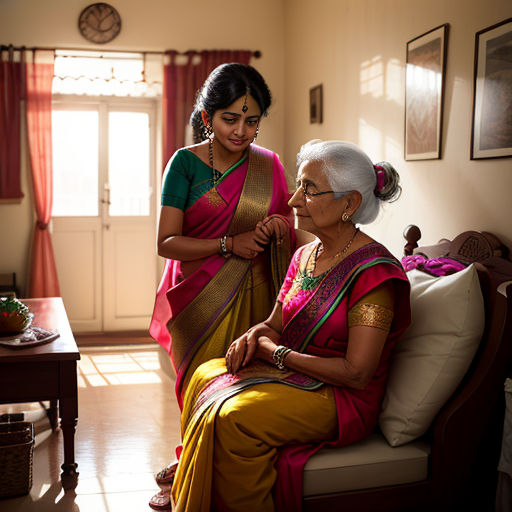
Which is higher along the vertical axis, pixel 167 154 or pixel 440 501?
pixel 167 154

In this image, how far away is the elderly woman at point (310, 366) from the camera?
161 centimetres

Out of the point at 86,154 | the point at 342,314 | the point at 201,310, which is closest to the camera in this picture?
the point at 342,314

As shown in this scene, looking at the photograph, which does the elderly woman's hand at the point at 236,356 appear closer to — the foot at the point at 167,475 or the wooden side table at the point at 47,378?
the foot at the point at 167,475

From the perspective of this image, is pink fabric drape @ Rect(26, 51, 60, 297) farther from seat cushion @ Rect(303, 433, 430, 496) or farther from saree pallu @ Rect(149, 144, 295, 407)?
seat cushion @ Rect(303, 433, 430, 496)

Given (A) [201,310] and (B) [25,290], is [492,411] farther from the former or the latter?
(B) [25,290]

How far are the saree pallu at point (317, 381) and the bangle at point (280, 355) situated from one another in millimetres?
25

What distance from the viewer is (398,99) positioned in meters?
3.44

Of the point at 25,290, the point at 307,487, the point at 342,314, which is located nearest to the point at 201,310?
the point at 342,314

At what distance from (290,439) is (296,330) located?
33cm

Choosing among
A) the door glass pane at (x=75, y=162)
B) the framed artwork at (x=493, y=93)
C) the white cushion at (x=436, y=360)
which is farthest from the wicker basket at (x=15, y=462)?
the door glass pane at (x=75, y=162)

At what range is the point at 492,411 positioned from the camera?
1.69 m

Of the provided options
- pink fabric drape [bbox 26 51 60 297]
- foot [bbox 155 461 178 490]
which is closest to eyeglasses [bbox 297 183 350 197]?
foot [bbox 155 461 178 490]

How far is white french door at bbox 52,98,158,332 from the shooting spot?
19.1ft

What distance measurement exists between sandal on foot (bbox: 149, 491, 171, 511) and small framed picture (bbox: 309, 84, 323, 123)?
3114mm
